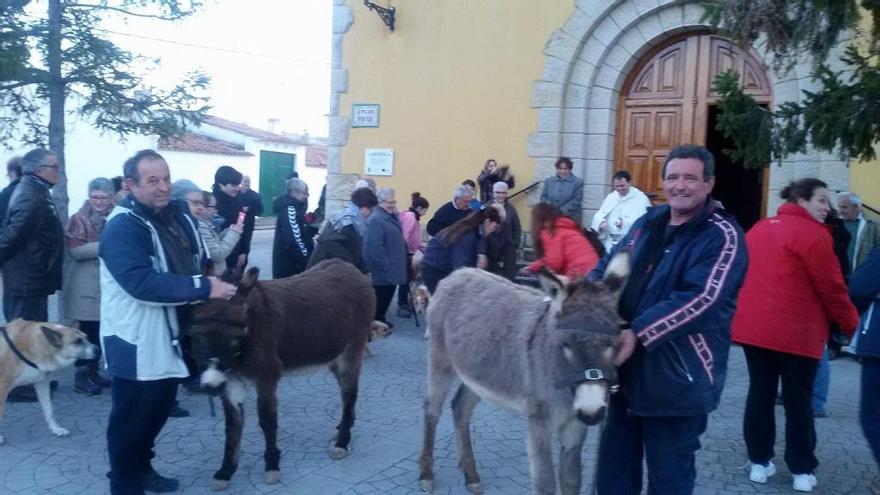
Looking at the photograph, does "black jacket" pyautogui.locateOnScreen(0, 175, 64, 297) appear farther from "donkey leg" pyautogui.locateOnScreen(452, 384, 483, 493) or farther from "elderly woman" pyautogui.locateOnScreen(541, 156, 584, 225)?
"elderly woman" pyautogui.locateOnScreen(541, 156, 584, 225)

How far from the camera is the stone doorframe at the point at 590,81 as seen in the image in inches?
432

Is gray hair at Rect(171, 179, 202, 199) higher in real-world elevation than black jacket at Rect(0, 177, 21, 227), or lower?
higher

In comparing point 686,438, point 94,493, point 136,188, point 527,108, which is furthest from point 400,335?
point 686,438

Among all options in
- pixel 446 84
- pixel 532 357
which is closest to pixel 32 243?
pixel 532 357

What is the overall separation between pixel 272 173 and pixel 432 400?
33626 millimetres

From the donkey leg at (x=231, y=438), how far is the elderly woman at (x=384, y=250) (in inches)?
180

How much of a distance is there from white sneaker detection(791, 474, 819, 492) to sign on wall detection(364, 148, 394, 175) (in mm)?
9095

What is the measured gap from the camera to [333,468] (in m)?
5.24

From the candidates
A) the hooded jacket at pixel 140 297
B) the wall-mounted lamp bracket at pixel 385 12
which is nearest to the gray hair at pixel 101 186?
the hooded jacket at pixel 140 297

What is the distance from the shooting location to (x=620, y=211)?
10.1 m

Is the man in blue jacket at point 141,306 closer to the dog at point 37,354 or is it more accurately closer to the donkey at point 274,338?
the donkey at point 274,338

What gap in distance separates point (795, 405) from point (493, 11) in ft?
28.1

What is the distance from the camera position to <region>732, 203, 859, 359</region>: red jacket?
15.6 ft

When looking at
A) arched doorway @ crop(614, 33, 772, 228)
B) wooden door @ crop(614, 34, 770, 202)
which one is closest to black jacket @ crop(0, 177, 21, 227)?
wooden door @ crop(614, 34, 770, 202)
